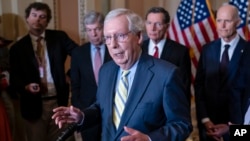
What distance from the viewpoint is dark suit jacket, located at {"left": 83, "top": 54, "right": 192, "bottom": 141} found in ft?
6.01

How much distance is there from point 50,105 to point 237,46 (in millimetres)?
1675

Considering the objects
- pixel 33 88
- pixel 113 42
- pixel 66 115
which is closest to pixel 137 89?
pixel 113 42

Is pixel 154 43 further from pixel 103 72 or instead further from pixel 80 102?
pixel 103 72

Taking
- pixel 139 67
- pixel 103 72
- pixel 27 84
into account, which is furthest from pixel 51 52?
pixel 139 67

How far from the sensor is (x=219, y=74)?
9.90 feet

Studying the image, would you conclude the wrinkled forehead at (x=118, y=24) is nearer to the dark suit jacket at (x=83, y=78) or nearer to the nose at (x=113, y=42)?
the nose at (x=113, y=42)

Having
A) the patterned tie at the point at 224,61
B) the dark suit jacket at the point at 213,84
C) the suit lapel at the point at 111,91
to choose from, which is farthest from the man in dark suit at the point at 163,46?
the suit lapel at the point at 111,91

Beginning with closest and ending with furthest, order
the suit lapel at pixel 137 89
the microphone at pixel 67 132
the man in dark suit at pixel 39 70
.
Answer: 1. the microphone at pixel 67 132
2. the suit lapel at pixel 137 89
3. the man in dark suit at pixel 39 70

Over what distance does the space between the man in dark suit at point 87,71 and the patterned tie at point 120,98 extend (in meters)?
Result: 1.14

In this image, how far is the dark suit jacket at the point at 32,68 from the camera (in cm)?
330

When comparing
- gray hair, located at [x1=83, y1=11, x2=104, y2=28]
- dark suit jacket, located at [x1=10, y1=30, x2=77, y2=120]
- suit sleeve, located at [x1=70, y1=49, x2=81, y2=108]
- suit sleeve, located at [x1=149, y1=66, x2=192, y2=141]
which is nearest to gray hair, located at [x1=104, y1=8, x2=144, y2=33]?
suit sleeve, located at [x1=149, y1=66, x2=192, y2=141]

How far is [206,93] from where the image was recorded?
10.1 feet

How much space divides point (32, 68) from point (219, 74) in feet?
5.09

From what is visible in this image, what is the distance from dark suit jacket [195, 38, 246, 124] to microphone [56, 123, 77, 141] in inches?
56.6
